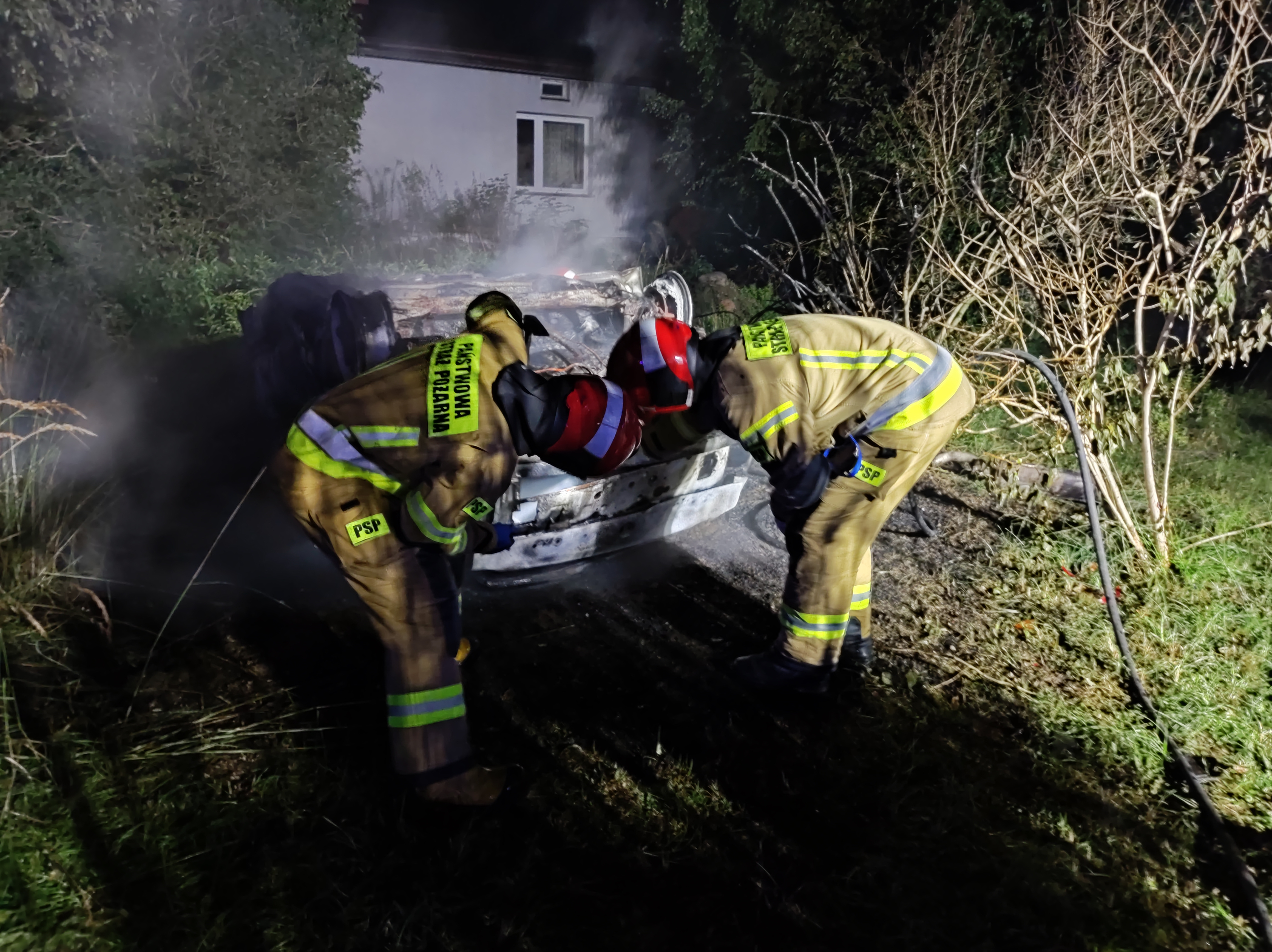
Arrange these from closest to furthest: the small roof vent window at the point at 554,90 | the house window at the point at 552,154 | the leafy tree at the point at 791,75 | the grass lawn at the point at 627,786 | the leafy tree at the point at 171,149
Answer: the grass lawn at the point at 627,786 → the leafy tree at the point at 171,149 → the leafy tree at the point at 791,75 → the small roof vent window at the point at 554,90 → the house window at the point at 552,154

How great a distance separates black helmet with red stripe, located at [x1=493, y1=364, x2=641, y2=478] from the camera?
2316mm

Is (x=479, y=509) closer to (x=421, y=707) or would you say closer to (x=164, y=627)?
(x=421, y=707)

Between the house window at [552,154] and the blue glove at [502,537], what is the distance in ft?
39.7

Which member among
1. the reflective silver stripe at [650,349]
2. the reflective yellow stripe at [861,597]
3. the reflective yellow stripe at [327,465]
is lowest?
the reflective yellow stripe at [861,597]

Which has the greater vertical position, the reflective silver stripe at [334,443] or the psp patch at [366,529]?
the reflective silver stripe at [334,443]

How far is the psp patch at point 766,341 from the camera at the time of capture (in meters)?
2.78

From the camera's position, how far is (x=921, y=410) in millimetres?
3088

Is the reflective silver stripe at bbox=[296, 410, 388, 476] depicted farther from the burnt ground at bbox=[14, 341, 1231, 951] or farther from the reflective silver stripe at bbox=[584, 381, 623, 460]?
the burnt ground at bbox=[14, 341, 1231, 951]

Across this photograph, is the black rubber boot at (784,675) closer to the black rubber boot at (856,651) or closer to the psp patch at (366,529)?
the black rubber boot at (856,651)

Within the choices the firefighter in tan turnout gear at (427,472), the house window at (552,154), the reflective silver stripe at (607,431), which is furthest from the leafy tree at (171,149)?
the reflective silver stripe at (607,431)

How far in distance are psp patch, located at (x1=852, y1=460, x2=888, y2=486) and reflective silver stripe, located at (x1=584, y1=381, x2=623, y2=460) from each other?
113 centimetres

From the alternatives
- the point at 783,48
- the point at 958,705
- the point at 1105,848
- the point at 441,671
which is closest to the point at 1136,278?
the point at 958,705

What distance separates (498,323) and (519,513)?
1.02 m

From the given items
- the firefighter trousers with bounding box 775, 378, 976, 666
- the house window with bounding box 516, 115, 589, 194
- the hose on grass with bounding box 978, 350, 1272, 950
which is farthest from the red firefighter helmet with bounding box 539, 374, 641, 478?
the house window with bounding box 516, 115, 589, 194
